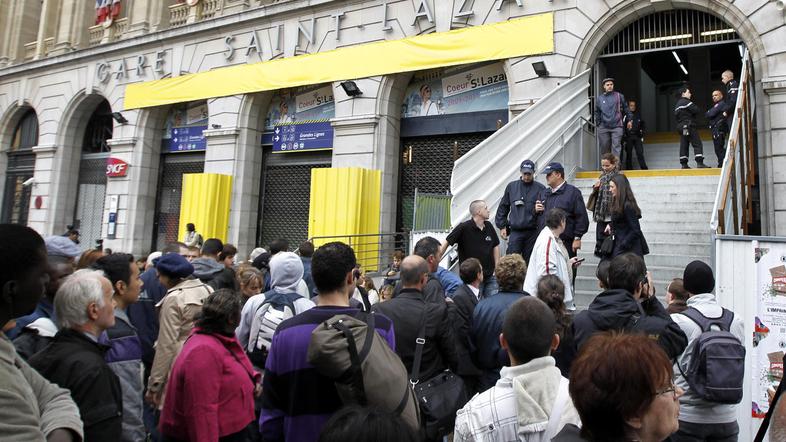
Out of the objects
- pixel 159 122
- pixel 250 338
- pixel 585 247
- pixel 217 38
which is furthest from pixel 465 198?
pixel 159 122

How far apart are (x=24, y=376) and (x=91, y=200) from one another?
22927mm

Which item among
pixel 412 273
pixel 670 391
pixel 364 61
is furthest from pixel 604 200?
pixel 364 61

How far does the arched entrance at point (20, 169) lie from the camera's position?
23609 mm

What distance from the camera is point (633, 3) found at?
457 inches

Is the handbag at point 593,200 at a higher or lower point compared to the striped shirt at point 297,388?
higher

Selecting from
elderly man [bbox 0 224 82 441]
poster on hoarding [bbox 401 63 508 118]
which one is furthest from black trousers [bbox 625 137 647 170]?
elderly man [bbox 0 224 82 441]

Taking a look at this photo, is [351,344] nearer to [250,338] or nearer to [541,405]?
[541,405]

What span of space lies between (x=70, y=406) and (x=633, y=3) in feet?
42.1

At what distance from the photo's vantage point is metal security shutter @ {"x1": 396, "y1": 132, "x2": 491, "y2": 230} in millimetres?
14492

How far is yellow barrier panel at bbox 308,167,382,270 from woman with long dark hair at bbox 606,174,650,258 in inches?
297

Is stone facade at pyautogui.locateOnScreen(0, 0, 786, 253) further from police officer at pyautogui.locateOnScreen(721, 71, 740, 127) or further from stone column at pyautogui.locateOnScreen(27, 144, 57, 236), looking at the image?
police officer at pyautogui.locateOnScreen(721, 71, 740, 127)

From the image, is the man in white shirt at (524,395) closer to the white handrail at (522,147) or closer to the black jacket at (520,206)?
the black jacket at (520,206)

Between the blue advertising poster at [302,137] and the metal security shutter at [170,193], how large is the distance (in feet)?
12.3

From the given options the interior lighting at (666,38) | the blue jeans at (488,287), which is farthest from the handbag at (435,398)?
the interior lighting at (666,38)
